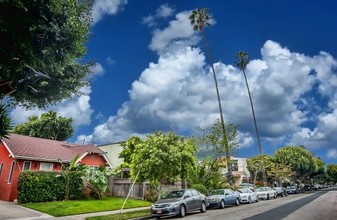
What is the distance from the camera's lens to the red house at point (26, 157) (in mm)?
24266

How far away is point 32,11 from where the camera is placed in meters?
12.9

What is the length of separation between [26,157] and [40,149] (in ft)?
10.5

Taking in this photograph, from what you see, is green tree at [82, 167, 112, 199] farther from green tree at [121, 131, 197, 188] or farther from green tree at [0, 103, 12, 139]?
green tree at [0, 103, 12, 139]

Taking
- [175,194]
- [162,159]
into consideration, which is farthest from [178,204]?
[162,159]

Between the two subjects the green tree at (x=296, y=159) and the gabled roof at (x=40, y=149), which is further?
the green tree at (x=296, y=159)

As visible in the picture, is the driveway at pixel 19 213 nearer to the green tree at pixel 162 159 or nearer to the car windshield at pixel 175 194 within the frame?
the car windshield at pixel 175 194

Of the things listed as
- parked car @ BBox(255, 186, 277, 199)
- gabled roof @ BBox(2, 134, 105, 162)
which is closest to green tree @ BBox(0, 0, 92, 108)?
gabled roof @ BBox(2, 134, 105, 162)

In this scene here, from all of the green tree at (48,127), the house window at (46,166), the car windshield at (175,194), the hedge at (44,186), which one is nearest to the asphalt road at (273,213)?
the car windshield at (175,194)

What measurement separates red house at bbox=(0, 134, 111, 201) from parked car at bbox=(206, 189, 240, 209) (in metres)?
12.2

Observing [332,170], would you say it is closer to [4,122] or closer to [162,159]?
[162,159]

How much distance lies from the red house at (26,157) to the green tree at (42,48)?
8.15 m

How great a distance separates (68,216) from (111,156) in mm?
29901

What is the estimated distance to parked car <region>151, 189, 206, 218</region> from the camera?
16.5 meters

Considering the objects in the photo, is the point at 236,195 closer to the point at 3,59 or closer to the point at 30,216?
the point at 30,216
